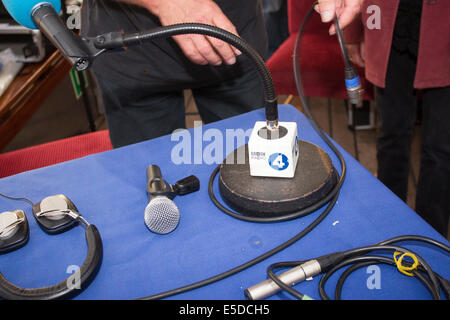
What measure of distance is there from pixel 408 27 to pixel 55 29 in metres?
0.90

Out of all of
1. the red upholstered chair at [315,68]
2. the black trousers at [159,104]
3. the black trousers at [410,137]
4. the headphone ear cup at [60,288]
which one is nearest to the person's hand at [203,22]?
the black trousers at [159,104]

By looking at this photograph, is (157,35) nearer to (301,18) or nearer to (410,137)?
(410,137)

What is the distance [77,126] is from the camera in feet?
8.09

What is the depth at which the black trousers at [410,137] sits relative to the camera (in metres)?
1.13

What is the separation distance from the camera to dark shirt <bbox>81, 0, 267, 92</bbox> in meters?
0.92

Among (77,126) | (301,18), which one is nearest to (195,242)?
(301,18)

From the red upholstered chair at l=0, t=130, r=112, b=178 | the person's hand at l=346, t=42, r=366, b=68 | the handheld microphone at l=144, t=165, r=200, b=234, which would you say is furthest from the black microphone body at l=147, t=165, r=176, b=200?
the person's hand at l=346, t=42, r=366, b=68

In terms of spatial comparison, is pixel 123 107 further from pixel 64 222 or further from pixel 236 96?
pixel 64 222

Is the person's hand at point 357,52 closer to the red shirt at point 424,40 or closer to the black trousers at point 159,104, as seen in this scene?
the red shirt at point 424,40

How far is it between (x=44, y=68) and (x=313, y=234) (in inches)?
54.1

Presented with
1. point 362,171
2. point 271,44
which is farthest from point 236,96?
point 271,44

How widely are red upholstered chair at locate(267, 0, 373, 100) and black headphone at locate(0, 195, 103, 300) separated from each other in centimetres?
110

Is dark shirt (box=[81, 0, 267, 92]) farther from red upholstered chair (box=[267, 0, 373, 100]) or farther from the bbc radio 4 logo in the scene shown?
red upholstered chair (box=[267, 0, 373, 100])

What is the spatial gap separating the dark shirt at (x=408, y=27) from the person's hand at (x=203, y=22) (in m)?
0.57
